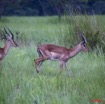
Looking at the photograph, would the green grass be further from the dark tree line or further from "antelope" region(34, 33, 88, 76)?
the dark tree line

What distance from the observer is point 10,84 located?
4.70 metres

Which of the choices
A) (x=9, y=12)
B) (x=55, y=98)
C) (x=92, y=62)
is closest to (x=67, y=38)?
(x=92, y=62)

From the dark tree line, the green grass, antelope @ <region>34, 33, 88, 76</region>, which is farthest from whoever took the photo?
the dark tree line

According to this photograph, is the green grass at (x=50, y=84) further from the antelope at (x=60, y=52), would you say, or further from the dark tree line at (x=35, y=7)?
the dark tree line at (x=35, y=7)

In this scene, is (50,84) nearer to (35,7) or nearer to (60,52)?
(60,52)

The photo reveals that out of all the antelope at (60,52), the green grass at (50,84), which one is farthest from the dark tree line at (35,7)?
the antelope at (60,52)

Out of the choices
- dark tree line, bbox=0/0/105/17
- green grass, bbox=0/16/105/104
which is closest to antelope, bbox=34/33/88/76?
green grass, bbox=0/16/105/104

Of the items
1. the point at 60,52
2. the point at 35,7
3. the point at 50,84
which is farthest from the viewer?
the point at 35,7

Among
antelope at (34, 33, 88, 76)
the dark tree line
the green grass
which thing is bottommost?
the green grass

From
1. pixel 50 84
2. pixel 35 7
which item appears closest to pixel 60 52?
pixel 50 84

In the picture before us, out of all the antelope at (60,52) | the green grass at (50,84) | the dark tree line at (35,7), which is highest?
the dark tree line at (35,7)

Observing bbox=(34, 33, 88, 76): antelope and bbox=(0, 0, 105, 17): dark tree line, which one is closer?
bbox=(34, 33, 88, 76): antelope

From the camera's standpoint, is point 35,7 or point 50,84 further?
point 35,7

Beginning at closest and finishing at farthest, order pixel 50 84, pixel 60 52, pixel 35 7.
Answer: pixel 50 84 → pixel 60 52 → pixel 35 7
